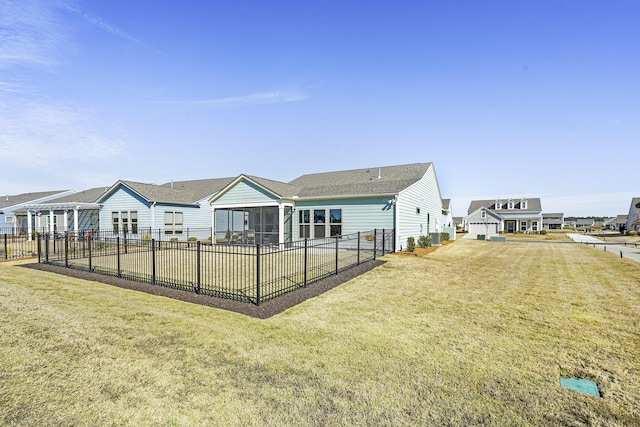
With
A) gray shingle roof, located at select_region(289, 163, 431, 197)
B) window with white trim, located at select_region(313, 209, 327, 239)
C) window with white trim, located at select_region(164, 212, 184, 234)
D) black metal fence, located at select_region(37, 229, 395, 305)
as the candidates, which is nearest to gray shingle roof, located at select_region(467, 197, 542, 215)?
gray shingle roof, located at select_region(289, 163, 431, 197)

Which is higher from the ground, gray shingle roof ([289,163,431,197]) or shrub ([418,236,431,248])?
gray shingle roof ([289,163,431,197])

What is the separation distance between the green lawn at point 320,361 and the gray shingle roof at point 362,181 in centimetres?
991

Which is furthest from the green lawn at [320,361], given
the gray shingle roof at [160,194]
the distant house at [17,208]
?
the distant house at [17,208]

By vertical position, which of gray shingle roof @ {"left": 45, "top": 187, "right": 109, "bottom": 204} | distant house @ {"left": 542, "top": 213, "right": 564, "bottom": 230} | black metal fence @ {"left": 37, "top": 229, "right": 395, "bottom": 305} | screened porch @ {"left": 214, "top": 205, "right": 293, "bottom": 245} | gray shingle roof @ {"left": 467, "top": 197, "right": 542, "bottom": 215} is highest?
gray shingle roof @ {"left": 45, "top": 187, "right": 109, "bottom": 204}

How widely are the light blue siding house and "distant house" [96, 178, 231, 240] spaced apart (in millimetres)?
5614

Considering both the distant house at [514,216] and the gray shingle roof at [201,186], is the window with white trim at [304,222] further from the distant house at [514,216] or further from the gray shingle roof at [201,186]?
the distant house at [514,216]

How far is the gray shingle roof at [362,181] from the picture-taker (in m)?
16.9

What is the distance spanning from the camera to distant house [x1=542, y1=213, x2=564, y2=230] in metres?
76.4

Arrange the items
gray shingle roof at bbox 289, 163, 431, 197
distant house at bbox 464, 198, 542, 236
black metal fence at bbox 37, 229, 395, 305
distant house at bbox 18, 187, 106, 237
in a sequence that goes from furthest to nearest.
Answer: distant house at bbox 464, 198, 542, 236 → distant house at bbox 18, 187, 106, 237 → gray shingle roof at bbox 289, 163, 431, 197 → black metal fence at bbox 37, 229, 395, 305

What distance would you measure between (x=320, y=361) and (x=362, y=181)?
15914 millimetres

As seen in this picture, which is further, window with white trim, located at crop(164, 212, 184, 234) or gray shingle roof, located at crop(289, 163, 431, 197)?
window with white trim, located at crop(164, 212, 184, 234)

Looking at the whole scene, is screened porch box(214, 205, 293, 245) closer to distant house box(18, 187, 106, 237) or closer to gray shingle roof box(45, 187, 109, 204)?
distant house box(18, 187, 106, 237)

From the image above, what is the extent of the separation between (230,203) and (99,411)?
1723cm

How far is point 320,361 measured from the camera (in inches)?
164
